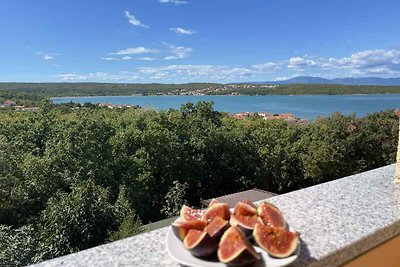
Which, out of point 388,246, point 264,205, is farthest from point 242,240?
point 388,246

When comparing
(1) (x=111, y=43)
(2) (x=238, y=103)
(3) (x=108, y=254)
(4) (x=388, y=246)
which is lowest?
(2) (x=238, y=103)

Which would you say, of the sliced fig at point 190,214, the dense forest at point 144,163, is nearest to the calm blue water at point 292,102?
the dense forest at point 144,163

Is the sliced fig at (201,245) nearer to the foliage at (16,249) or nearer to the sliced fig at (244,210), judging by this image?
the sliced fig at (244,210)

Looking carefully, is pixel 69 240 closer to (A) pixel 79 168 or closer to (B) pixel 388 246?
(A) pixel 79 168

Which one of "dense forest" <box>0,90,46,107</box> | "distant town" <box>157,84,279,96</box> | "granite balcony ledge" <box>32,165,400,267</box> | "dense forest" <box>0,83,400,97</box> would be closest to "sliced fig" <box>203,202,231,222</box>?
"granite balcony ledge" <box>32,165,400,267</box>

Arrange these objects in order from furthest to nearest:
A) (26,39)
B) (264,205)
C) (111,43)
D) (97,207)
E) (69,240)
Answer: (111,43), (26,39), (97,207), (69,240), (264,205)
